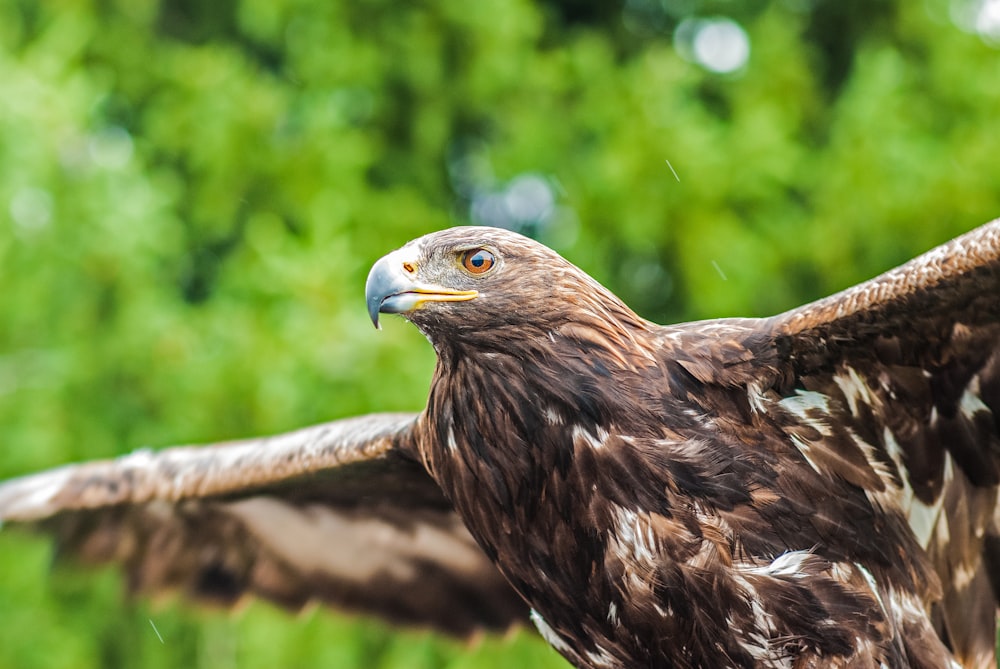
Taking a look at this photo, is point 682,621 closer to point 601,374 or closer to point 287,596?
point 601,374

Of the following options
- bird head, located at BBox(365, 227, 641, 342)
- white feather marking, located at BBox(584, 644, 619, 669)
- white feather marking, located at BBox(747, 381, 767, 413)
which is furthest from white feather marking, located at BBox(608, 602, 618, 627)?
bird head, located at BBox(365, 227, 641, 342)

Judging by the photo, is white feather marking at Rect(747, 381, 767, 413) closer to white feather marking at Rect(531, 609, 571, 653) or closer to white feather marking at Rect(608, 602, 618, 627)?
white feather marking at Rect(608, 602, 618, 627)

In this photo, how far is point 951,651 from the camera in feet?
13.3

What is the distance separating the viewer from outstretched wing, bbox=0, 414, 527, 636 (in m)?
4.75

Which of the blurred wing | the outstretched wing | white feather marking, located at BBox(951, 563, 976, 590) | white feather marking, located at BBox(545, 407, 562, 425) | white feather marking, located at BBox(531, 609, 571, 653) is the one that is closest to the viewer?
the blurred wing

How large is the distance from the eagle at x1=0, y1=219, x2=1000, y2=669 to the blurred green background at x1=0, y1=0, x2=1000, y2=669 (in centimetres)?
430

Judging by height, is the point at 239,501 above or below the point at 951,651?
above

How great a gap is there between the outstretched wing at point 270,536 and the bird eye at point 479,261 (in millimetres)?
1408

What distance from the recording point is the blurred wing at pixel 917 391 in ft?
10.9

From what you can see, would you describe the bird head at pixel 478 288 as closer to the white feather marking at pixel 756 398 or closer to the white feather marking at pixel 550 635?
the white feather marking at pixel 756 398

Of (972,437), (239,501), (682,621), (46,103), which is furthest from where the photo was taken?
(46,103)

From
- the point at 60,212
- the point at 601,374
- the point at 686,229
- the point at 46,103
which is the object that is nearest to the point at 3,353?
the point at 60,212

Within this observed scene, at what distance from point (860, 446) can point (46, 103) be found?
7011 millimetres

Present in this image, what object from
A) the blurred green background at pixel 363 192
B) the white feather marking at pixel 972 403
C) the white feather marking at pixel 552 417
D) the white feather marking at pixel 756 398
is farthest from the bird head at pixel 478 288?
the blurred green background at pixel 363 192
